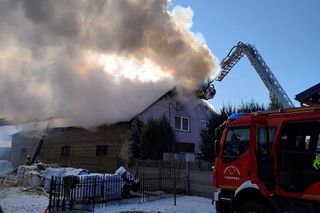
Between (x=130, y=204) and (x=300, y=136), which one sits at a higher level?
(x=300, y=136)

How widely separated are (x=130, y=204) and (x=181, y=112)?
12.4 m

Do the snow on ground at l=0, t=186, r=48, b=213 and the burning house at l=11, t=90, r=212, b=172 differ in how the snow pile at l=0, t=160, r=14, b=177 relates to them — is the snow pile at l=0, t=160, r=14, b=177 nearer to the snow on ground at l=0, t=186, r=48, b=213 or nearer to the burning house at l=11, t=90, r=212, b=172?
the burning house at l=11, t=90, r=212, b=172

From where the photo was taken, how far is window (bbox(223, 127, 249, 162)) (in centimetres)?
805

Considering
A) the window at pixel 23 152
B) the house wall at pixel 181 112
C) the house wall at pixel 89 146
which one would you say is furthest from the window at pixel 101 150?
the window at pixel 23 152

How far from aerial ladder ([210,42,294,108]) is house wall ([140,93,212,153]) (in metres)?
2.67

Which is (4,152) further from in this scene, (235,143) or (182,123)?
(235,143)

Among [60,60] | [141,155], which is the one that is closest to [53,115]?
[60,60]

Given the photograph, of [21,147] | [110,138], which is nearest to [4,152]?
[21,147]

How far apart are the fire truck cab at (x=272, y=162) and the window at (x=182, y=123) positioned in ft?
51.1

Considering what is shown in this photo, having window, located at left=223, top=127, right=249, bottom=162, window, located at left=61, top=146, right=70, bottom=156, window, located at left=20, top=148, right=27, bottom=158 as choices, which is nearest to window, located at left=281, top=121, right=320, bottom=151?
window, located at left=223, top=127, right=249, bottom=162

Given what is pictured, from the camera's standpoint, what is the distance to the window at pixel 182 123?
79.0ft

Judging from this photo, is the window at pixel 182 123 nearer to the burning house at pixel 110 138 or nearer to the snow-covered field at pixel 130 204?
the burning house at pixel 110 138

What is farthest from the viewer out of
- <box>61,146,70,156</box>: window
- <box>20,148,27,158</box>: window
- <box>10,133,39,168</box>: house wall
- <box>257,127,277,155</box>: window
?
<box>20,148,27,158</box>: window

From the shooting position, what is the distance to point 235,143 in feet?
27.1
